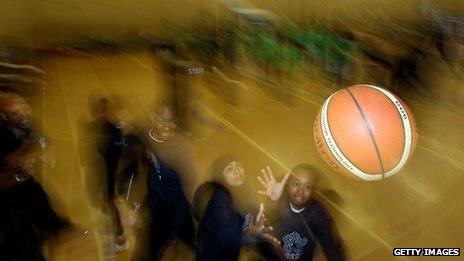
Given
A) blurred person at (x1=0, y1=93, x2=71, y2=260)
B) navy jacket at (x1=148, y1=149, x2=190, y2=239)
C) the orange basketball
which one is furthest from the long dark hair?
blurred person at (x1=0, y1=93, x2=71, y2=260)

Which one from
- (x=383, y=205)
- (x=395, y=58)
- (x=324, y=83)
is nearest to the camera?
(x=383, y=205)

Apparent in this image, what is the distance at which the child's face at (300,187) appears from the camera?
2240 mm

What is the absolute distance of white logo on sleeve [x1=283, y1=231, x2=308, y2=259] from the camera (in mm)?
2283

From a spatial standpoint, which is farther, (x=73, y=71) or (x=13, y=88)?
(x=73, y=71)

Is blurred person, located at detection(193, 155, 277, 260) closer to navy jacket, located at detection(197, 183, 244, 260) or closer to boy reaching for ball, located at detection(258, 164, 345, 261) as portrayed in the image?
navy jacket, located at detection(197, 183, 244, 260)

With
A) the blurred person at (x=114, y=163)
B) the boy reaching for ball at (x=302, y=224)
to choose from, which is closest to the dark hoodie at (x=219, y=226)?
the boy reaching for ball at (x=302, y=224)

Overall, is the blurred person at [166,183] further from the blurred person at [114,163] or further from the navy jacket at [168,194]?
the blurred person at [114,163]

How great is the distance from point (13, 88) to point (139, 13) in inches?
148

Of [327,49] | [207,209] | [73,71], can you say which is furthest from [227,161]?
[73,71]

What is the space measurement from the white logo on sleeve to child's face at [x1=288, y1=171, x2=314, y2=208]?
190mm

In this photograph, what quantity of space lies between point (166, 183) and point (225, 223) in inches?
22.3

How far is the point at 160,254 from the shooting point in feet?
8.86

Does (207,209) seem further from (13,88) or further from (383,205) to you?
(13,88)

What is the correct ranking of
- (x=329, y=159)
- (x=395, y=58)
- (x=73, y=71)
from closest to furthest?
(x=329, y=159), (x=395, y=58), (x=73, y=71)
